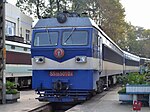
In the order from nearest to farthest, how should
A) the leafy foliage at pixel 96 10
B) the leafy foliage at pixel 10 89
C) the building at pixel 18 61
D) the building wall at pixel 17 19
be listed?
1. the leafy foliage at pixel 10 89
2. the building at pixel 18 61
3. the building wall at pixel 17 19
4. the leafy foliage at pixel 96 10

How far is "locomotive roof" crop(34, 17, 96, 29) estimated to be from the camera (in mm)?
13254

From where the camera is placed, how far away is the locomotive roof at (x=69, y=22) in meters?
13.3

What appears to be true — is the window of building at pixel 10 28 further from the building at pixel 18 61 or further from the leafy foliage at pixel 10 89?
the leafy foliage at pixel 10 89

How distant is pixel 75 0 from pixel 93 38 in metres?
32.9

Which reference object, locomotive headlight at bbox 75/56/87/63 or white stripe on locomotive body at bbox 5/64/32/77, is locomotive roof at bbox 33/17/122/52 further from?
white stripe on locomotive body at bbox 5/64/32/77

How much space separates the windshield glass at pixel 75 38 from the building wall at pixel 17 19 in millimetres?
23661

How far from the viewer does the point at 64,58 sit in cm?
1291

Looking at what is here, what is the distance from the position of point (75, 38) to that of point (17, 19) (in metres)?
27.4

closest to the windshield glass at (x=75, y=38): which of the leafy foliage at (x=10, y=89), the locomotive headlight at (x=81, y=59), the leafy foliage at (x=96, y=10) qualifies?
the locomotive headlight at (x=81, y=59)

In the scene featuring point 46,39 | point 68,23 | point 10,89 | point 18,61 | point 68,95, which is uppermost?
point 68,23

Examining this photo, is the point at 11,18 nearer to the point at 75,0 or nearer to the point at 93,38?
the point at 75,0

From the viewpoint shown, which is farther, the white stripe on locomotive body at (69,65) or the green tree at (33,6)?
the green tree at (33,6)

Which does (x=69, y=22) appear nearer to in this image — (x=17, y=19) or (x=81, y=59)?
(x=81, y=59)

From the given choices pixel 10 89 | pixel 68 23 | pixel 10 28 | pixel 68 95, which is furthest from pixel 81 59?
pixel 10 28
